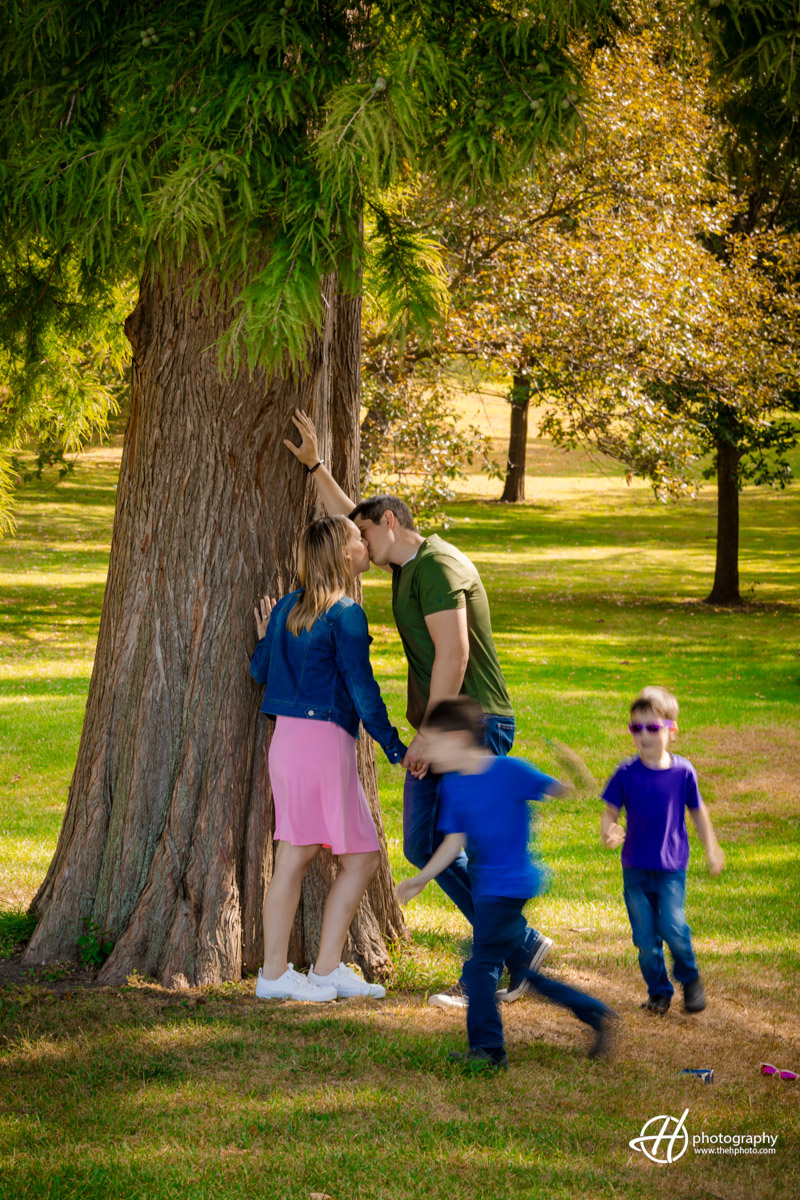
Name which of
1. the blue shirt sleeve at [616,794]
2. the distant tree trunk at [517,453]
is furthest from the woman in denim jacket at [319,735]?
the distant tree trunk at [517,453]

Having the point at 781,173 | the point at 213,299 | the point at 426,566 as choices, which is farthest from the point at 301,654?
the point at 781,173

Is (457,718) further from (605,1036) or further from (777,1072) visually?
(777,1072)

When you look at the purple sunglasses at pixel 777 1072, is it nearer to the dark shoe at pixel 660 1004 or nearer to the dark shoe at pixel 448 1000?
the dark shoe at pixel 660 1004

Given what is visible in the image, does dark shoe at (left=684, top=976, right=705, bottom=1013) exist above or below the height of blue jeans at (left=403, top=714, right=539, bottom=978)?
below

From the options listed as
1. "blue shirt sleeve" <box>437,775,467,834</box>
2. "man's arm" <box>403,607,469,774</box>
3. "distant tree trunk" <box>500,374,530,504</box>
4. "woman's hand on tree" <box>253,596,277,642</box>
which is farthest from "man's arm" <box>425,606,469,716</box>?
"distant tree trunk" <box>500,374,530,504</box>

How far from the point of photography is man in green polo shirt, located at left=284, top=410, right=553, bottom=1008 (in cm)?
456

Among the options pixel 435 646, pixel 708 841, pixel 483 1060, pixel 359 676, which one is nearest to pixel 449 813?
pixel 435 646

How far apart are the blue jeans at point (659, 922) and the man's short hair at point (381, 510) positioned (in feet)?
5.68

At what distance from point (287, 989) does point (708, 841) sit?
1838 mm

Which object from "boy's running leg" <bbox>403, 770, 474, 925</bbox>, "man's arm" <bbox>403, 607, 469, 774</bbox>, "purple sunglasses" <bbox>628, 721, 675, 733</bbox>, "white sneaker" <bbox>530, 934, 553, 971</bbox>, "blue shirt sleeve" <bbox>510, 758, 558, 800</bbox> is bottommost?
"white sneaker" <bbox>530, 934, 553, 971</bbox>

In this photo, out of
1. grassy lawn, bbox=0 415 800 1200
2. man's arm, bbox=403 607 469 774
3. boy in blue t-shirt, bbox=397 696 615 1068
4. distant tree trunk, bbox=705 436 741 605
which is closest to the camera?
→ grassy lawn, bbox=0 415 800 1200

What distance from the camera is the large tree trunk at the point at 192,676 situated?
5117mm

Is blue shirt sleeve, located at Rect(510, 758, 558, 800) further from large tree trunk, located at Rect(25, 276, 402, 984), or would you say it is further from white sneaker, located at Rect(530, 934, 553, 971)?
large tree trunk, located at Rect(25, 276, 402, 984)

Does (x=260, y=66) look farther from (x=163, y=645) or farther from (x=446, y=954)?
(x=446, y=954)
